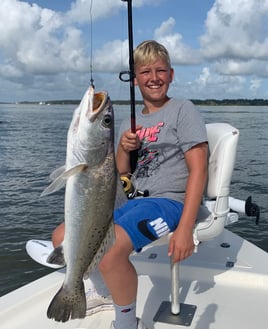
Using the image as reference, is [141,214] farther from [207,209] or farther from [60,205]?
[60,205]

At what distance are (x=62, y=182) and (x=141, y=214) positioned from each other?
3.07 ft

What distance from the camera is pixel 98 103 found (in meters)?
2.37

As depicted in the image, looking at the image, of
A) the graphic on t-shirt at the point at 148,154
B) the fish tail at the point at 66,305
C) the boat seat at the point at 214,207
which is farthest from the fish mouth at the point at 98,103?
the boat seat at the point at 214,207

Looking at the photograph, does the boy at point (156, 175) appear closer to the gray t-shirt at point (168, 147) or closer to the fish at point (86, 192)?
the gray t-shirt at point (168, 147)

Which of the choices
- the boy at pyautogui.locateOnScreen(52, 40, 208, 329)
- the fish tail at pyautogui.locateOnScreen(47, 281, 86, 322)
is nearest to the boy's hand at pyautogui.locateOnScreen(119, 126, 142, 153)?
the boy at pyautogui.locateOnScreen(52, 40, 208, 329)

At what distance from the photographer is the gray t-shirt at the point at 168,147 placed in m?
3.46

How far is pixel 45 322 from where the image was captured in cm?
352

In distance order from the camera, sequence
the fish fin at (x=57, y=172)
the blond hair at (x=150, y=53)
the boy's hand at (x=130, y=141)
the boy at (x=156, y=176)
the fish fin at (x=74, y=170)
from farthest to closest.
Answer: the blond hair at (x=150, y=53), the boy's hand at (x=130, y=141), the boy at (x=156, y=176), the fish fin at (x=57, y=172), the fish fin at (x=74, y=170)

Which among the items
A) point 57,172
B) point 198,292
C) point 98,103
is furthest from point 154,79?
point 198,292

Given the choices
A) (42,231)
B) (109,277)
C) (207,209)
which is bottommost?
(42,231)

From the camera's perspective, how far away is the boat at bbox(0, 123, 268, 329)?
3488 millimetres

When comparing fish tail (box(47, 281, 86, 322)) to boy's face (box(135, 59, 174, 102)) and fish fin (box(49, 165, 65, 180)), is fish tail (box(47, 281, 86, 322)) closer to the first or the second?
fish fin (box(49, 165, 65, 180))

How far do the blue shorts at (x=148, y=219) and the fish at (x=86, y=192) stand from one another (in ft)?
1.68

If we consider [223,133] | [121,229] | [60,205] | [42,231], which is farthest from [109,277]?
[60,205]
